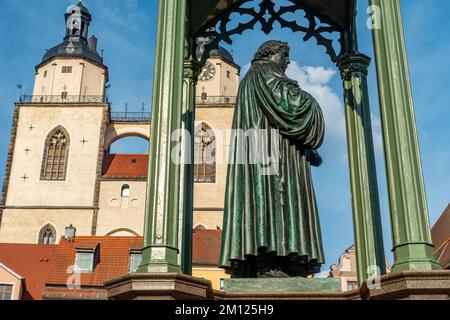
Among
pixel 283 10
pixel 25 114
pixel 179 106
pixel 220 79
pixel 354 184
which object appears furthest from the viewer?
pixel 220 79

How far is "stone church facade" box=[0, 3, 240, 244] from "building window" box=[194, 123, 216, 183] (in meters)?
0.08

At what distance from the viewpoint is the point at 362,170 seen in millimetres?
7129

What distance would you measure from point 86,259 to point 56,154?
20912 millimetres

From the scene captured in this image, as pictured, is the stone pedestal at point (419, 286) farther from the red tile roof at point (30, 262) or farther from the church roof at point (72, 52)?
the church roof at point (72, 52)

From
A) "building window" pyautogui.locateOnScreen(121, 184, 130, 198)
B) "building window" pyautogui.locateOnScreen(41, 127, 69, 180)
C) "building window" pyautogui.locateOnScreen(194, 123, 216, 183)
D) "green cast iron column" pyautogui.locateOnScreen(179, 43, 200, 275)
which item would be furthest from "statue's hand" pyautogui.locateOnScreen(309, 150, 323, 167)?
"building window" pyautogui.locateOnScreen(41, 127, 69, 180)

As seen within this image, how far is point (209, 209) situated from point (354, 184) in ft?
144

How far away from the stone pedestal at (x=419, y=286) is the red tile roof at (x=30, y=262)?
30.1m

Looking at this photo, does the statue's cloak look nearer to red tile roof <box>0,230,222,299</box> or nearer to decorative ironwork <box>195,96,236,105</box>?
red tile roof <box>0,230,222,299</box>

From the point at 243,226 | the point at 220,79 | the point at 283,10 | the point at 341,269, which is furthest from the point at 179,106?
the point at 220,79

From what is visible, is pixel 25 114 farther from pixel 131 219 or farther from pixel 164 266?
pixel 164 266

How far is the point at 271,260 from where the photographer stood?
21.5 feet

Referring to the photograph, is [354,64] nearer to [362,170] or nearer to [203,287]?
[362,170]

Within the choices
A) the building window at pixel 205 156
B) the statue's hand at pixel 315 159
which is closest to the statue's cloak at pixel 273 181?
the statue's hand at pixel 315 159

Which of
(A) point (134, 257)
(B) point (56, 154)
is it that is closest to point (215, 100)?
(B) point (56, 154)
